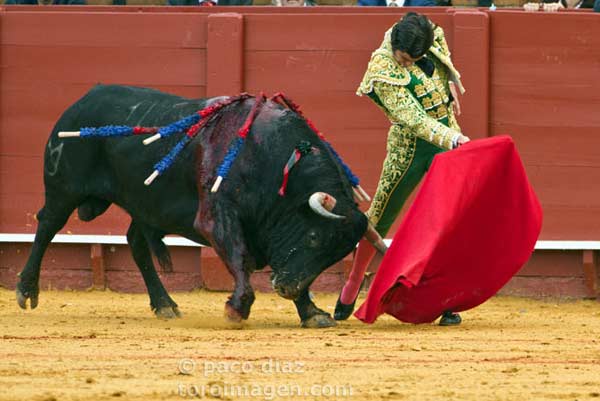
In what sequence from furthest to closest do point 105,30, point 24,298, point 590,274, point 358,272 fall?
1. point 105,30
2. point 590,274
3. point 24,298
4. point 358,272

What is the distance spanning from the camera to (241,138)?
649 centimetres

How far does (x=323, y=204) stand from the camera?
6176 millimetres

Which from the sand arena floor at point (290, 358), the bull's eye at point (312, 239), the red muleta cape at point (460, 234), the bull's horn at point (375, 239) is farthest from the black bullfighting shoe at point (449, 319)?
the bull's eye at point (312, 239)

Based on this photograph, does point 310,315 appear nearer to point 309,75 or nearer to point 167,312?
point 167,312

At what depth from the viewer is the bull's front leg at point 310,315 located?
21.0 feet

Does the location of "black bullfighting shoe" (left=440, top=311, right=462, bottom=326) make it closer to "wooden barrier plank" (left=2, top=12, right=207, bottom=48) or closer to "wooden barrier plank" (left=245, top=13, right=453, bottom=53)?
"wooden barrier plank" (left=245, top=13, right=453, bottom=53)

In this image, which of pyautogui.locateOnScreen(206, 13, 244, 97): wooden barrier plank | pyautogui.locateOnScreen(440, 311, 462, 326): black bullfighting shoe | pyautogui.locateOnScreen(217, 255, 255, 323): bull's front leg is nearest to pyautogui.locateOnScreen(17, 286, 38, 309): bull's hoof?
pyautogui.locateOnScreen(217, 255, 255, 323): bull's front leg

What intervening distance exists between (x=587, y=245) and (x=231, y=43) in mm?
2307

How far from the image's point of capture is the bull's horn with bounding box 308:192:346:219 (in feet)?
20.1

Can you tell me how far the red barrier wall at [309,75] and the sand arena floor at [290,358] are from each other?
1.38 m

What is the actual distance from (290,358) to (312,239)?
1157mm

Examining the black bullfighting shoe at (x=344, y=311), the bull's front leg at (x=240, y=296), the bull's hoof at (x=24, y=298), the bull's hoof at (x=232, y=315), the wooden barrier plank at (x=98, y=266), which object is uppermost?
the bull's front leg at (x=240, y=296)

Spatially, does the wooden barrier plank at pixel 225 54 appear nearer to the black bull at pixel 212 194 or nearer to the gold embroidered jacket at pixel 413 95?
the black bull at pixel 212 194

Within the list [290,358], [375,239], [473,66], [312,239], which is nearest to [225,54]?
[473,66]
